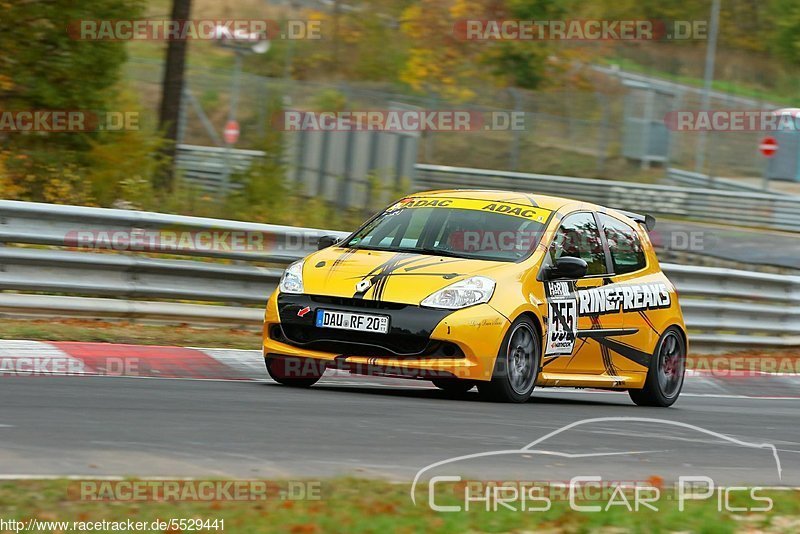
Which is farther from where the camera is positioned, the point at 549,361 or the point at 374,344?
the point at 549,361

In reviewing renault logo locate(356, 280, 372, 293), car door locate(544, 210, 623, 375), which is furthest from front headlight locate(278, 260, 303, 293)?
car door locate(544, 210, 623, 375)

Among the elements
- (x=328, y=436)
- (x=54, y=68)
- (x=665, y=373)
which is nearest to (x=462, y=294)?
(x=328, y=436)

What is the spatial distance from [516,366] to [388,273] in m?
1.12

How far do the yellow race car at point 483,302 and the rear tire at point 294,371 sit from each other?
1cm

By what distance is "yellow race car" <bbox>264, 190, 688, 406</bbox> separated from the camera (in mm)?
9258

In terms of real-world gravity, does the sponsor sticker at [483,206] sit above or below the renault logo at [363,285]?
above

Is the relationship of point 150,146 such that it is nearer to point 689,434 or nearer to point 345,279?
point 345,279

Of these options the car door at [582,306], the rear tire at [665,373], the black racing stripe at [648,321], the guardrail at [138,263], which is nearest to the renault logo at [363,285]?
the car door at [582,306]

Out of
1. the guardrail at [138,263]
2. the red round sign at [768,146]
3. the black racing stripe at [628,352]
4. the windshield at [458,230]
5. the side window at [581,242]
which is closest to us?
the windshield at [458,230]

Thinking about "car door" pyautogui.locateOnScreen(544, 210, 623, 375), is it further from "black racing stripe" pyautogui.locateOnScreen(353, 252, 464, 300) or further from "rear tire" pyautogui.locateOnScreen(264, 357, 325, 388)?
"rear tire" pyautogui.locateOnScreen(264, 357, 325, 388)

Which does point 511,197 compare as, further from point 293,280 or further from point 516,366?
point 293,280

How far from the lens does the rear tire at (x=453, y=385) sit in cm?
962

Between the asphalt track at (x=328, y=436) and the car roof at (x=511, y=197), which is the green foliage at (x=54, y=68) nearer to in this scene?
the car roof at (x=511, y=197)

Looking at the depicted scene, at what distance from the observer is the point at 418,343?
9219 mm
